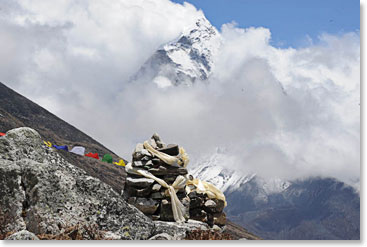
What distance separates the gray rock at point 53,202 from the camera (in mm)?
4922

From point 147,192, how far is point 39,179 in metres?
5.17


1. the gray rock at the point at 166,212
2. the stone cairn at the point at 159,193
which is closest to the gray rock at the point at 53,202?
the gray rock at the point at 166,212

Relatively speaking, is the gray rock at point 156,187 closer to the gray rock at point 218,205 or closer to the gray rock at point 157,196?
the gray rock at point 157,196

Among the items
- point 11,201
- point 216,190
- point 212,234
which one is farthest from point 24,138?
point 216,190

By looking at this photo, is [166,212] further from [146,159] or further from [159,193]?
[146,159]

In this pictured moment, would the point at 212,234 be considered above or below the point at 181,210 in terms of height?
below

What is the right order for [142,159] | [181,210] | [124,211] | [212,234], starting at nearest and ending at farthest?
[212,234] → [124,211] → [181,210] → [142,159]

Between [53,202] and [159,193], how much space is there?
516cm

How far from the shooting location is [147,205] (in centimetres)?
984

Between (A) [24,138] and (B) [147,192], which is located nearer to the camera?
(A) [24,138]

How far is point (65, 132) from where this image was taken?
102062 mm

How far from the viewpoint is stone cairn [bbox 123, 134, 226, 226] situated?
32.3 ft

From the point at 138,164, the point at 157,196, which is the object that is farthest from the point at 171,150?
the point at 157,196

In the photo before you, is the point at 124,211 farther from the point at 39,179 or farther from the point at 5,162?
the point at 5,162
